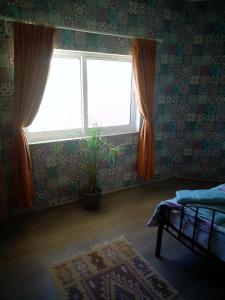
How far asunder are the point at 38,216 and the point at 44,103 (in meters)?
1.34

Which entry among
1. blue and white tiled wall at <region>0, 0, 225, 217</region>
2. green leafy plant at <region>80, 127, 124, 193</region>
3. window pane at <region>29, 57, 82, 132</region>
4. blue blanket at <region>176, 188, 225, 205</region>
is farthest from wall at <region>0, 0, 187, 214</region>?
blue blanket at <region>176, 188, 225, 205</region>

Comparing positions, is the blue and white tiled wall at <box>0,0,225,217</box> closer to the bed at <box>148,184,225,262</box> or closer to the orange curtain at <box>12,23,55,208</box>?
the orange curtain at <box>12,23,55,208</box>

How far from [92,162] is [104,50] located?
1.39 meters

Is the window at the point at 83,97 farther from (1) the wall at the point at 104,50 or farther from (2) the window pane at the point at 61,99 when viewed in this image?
(1) the wall at the point at 104,50

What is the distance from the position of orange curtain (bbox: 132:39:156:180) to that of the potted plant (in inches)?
20.3

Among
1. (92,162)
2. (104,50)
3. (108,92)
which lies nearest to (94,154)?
(92,162)

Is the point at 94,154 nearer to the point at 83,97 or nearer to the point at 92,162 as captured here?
the point at 92,162

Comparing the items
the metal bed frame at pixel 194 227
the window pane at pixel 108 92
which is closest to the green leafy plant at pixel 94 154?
the window pane at pixel 108 92

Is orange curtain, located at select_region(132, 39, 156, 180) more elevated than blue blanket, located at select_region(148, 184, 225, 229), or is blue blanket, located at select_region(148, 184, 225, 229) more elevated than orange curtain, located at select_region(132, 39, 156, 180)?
orange curtain, located at select_region(132, 39, 156, 180)

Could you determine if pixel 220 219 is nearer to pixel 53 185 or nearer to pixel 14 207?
pixel 53 185

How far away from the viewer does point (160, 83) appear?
3.17 meters

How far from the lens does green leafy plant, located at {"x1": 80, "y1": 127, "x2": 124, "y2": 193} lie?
2.63 m

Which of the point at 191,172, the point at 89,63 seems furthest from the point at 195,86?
the point at 89,63

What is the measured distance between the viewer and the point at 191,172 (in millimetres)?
3564
